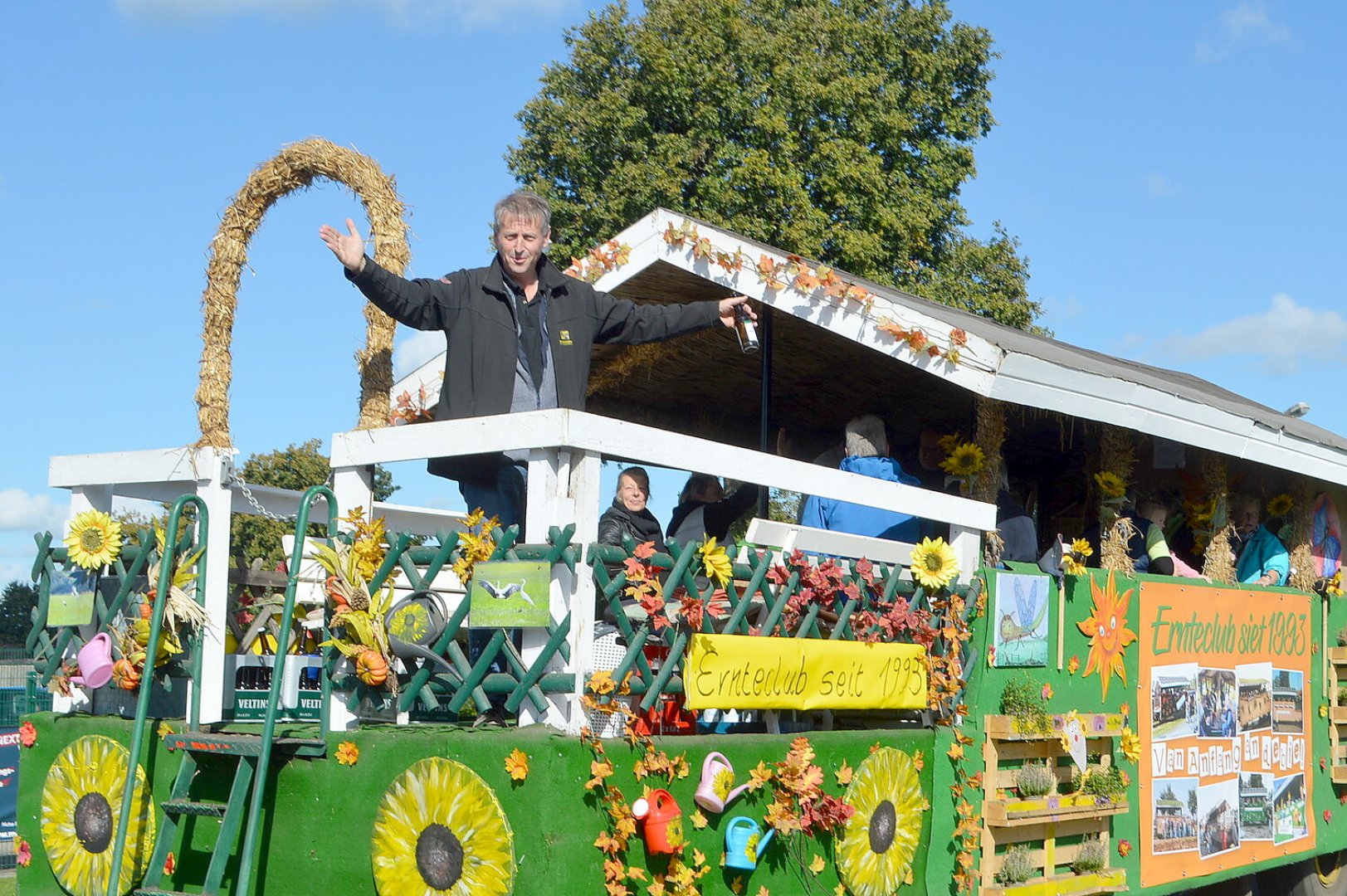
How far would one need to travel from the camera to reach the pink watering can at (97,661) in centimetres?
536

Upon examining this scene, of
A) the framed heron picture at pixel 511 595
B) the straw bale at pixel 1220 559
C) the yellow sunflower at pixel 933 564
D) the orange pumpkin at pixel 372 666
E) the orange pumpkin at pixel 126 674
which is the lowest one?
the orange pumpkin at pixel 126 674

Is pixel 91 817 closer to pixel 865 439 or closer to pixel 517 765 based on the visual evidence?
pixel 517 765

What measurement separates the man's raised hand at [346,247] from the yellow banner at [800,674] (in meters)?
1.95

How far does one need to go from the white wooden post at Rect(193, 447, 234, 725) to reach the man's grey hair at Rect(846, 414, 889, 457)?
311 cm

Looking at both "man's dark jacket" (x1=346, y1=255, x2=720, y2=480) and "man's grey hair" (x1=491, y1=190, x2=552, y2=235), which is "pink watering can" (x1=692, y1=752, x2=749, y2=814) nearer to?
"man's dark jacket" (x1=346, y1=255, x2=720, y2=480)

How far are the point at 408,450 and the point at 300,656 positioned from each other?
1403 millimetres

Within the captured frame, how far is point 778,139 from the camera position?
2122cm

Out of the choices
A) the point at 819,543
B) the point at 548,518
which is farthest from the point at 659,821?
the point at 819,543

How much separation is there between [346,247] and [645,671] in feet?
6.59

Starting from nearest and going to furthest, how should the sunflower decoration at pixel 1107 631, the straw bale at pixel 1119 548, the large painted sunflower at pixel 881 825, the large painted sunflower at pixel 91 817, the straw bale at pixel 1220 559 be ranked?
the large painted sunflower at pixel 91 817, the large painted sunflower at pixel 881 825, the sunflower decoration at pixel 1107 631, the straw bale at pixel 1119 548, the straw bale at pixel 1220 559

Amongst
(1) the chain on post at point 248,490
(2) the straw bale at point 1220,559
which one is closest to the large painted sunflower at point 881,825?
(1) the chain on post at point 248,490

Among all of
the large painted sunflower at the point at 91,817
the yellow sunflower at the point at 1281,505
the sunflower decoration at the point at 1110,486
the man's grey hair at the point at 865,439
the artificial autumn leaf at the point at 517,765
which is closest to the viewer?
the artificial autumn leaf at the point at 517,765

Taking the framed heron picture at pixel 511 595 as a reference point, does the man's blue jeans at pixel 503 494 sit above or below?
above

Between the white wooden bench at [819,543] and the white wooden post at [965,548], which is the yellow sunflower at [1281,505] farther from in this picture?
the white wooden bench at [819,543]
